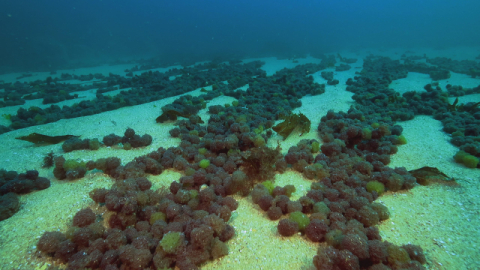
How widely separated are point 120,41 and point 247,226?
86.4 meters

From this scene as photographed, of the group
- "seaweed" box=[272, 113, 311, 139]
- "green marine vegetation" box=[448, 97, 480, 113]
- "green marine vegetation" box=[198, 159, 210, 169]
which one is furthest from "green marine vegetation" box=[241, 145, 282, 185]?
"green marine vegetation" box=[448, 97, 480, 113]

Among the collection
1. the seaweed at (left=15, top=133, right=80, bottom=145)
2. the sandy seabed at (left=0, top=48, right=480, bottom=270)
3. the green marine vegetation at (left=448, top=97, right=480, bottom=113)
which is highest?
Result: the seaweed at (left=15, top=133, right=80, bottom=145)

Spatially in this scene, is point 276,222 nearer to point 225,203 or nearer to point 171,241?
point 225,203

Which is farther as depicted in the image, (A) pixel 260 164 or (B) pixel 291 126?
(B) pixel 291 126

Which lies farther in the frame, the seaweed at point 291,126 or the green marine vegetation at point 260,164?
the seaweed at point 291,126

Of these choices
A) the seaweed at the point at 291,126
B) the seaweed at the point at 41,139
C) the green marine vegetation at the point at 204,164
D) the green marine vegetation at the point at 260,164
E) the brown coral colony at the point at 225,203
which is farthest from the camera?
the seaweed at the point at 291,126

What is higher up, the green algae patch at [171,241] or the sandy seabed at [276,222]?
the green algae patch at [171,241]

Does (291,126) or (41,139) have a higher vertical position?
(41,139)

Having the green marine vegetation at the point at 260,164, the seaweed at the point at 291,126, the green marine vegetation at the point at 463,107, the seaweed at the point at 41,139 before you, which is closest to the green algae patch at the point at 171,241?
the green marine vegetation at the point at 260,164

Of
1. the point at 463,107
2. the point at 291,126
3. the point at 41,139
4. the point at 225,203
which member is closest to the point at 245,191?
the point at 225,203

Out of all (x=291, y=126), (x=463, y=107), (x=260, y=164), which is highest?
(x=260, y=164)

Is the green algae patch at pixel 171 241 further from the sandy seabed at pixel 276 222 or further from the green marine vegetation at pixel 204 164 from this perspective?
the green marine vegetation at pixel 204 164

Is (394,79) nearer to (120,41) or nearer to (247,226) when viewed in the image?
(247,226)

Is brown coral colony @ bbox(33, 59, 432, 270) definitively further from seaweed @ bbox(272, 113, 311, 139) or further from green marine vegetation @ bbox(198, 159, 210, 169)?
seaweed @ bbox(272, 113, 311, 139)
